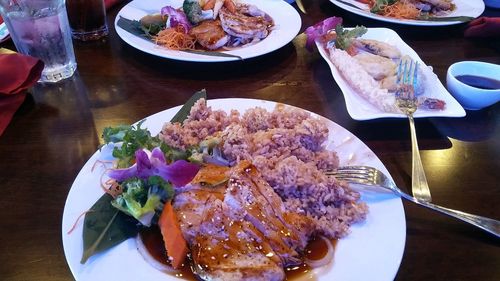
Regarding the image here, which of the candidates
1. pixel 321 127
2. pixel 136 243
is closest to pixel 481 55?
pixel 321 127

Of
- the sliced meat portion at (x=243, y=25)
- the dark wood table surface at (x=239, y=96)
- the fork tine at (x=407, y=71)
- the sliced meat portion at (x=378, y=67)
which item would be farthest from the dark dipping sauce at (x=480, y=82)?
the sliced meat portion at (x=243, y=25)

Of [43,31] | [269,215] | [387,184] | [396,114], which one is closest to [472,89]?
[396,114]

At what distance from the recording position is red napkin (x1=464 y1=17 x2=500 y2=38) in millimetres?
3186

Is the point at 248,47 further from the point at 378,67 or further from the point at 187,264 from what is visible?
the point at 187,264

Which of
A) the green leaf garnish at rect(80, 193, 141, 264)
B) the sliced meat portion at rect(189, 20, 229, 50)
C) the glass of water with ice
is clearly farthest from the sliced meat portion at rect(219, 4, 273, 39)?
the green leaf garnish at rect(80, 193, 141, 264)

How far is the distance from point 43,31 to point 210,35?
3.70 ft

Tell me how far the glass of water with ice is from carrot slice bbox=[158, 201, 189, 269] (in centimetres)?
157

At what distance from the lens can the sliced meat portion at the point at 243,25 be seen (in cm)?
303

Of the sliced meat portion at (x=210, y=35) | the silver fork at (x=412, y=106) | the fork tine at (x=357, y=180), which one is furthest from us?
the sliced meat portion at (x=210, y=35)

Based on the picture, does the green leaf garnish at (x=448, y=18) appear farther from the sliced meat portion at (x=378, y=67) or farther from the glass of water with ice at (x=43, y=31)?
the glass of water with ice at (x=43, y=31)

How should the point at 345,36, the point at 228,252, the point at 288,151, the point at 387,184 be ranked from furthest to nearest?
the point at 345,36, the point at 288,151, the point at 387,184, the point at 228,252

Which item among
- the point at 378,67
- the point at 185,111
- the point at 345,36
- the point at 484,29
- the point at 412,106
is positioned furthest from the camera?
the point at 484,29

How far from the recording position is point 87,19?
298cm

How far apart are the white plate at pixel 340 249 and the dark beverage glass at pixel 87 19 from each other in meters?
1.60
